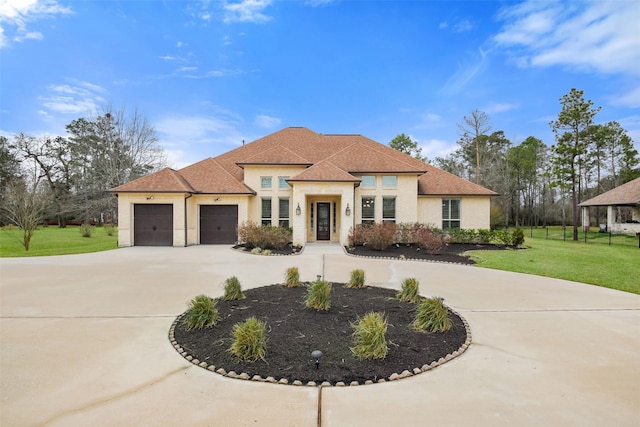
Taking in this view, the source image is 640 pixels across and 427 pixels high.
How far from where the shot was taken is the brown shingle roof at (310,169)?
17656 millimetres

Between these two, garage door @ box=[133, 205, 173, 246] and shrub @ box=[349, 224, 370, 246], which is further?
garage door @ box=[133, 205, 173, 246]

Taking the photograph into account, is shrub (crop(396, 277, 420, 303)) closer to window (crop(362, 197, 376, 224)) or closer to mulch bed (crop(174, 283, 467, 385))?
mulch bed (crop(174, 283, 467, 385))

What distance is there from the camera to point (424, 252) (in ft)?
47.9

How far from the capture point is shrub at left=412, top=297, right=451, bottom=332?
4798 millimetres

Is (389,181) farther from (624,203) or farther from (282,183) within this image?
(624,203)

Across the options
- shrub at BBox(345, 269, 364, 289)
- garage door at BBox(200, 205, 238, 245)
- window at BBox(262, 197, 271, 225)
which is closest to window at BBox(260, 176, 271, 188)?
window at BBox(262, 197, 271, 225)

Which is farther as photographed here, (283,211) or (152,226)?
(283,211)

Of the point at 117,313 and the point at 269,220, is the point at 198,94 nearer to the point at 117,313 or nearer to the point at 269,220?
the point at 269,220

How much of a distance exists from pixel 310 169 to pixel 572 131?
20750 millimetres

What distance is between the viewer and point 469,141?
4169 cm

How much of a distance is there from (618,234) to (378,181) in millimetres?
22993

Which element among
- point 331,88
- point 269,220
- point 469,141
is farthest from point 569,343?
point 469,141

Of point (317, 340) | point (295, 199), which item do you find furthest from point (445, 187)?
point (317, 340)

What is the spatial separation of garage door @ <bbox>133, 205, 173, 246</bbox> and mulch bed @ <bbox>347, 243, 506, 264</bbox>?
35.4 ft
